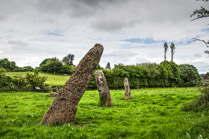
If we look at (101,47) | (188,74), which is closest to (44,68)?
(188,74)

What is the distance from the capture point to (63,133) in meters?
5.69

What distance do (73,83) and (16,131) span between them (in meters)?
3.21

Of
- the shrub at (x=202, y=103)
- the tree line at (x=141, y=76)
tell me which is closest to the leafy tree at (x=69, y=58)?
the tree line at (x=141, y=76)

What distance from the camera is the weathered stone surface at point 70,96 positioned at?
729cm

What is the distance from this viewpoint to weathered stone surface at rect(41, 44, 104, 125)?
729 cm

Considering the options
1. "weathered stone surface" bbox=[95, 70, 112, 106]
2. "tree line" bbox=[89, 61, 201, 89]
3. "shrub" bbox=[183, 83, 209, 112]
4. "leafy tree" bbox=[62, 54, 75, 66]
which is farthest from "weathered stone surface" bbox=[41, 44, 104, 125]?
"leafy tree" bbox=[62, 54, 75, 66]

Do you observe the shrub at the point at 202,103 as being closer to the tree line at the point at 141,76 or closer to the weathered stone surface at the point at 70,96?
the weathered stone surface at the point at 70,96

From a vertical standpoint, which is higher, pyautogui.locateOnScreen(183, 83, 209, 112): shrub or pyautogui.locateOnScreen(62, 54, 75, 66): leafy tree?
pyautogui.locateOnScreen(62, 54, 75, 66): leafy tree

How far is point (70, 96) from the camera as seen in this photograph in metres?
7.61

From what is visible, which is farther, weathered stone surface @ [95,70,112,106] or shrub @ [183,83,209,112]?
weathered stone surface @ [95,70,112,106]

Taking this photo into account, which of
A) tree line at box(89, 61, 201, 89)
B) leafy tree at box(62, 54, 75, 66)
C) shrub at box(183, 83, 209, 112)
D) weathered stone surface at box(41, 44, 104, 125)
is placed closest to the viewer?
weathered stone surface at box(41, 44, 104, 125)

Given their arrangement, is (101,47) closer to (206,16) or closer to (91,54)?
(91,54)

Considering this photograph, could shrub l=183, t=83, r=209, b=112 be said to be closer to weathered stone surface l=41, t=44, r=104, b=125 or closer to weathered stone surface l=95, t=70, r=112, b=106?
weathered stone surface l=95, t=70, r=112, b=106

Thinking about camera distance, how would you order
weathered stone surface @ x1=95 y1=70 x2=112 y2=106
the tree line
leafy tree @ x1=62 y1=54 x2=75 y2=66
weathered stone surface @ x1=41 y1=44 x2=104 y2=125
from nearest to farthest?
weathered stone surface @ x1=41 y1=44 x2=104 y2=125 → weathered stone surface @ x1=95 y1=70 x2=112 y2=106 → the tree line → leafy tree @ x1=62 y1=54 x2=75 y2=66
